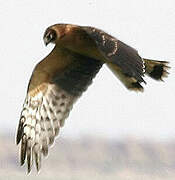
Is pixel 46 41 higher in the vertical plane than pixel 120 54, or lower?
lower

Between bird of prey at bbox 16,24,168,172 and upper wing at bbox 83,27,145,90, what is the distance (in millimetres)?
350

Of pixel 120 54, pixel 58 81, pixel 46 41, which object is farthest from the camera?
pixel 58 81

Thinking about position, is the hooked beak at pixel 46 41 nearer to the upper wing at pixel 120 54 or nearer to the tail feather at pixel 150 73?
the upper wing at pixel 120 54

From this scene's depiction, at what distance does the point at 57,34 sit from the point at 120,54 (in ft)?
3.14

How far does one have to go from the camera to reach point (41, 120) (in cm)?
1061

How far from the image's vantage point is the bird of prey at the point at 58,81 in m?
10.2

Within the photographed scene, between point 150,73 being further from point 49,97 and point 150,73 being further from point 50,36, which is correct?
point 50,36

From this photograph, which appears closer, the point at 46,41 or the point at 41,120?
the point at 46,41

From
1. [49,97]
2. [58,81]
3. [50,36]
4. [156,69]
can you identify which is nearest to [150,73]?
[156,69]

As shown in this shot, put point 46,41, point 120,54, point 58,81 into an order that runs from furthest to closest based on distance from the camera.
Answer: point 58,81 < point 46,41 < point 120,54

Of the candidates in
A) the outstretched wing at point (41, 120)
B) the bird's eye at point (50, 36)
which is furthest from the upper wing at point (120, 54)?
the outstretched wing at point (41, 120)

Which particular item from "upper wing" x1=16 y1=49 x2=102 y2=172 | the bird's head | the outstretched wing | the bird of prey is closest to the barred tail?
the bird of prey

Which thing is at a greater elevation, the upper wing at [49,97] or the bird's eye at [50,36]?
the bird's eye at [50,36]

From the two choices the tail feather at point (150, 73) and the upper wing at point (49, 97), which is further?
the tail feather at point (150, 73)
